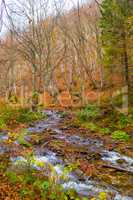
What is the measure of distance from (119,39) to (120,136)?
1072 cm

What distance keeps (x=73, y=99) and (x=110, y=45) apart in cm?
1258

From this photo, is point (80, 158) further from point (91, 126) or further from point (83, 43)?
point (83, 43)


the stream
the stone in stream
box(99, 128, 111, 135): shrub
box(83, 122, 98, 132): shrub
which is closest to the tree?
box(83, 122, 98, 132): shrub

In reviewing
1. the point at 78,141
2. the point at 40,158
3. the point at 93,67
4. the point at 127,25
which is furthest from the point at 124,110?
the point at 93,67

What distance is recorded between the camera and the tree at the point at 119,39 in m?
24.7

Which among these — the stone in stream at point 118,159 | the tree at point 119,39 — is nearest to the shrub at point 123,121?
the tree at point 119,39

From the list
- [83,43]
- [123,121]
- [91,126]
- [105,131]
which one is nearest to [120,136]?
[105,131]

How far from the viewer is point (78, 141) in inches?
602

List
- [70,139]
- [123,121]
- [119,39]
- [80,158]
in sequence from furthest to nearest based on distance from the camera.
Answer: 1. [119,39]
2. [123,121]
3. [70,139]
4. [80,158]

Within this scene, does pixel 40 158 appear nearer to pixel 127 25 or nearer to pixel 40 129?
pixel 40 129

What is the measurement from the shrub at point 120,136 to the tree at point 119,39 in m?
8.01

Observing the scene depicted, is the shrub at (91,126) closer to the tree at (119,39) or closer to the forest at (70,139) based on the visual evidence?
the forest at (70,139)

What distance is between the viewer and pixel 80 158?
1202 centimetres

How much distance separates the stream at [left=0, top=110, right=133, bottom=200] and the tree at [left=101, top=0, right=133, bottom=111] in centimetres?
948
